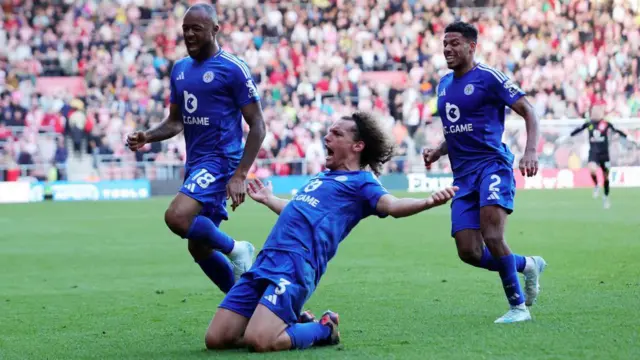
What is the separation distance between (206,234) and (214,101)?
1.02 m

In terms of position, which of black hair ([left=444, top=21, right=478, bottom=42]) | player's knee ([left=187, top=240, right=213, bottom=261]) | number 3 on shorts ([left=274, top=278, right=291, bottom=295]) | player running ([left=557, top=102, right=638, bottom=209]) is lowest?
player running ([left=557, top=102, right=638, bottom=209])

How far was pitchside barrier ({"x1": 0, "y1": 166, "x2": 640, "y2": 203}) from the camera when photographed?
3167 centimetres

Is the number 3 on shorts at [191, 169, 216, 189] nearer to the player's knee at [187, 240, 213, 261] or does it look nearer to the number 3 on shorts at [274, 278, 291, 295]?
the player's knee at [187, 240, 213, 261]

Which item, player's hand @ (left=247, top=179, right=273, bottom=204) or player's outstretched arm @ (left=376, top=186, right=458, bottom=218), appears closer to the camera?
player's outstretched arm @ (left=376, top=186, right=458, bottom=218)

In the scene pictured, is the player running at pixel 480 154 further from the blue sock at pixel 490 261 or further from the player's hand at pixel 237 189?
the player's hand at pixel 237 189

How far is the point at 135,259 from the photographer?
48.0ft

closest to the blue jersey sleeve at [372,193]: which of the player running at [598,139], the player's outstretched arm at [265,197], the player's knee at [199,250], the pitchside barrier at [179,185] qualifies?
the player's outstretched arm at [265,197]

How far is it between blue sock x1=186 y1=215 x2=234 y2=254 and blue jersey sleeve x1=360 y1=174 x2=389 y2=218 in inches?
63.9

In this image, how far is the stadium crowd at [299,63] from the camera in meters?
32.8

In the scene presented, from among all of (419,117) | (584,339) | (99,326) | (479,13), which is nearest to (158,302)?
(99,326)

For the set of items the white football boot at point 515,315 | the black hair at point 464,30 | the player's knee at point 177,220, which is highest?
the black hair at point 464,30

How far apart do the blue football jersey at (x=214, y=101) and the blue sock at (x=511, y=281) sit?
222 cm

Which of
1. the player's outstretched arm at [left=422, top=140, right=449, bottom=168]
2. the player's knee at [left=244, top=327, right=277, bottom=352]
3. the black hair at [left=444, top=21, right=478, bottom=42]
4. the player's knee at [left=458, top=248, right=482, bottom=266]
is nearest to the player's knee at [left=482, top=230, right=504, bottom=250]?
the player's knee at [left=458, top=248, right=482, bottom=266]

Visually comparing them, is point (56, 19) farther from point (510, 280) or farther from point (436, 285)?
point (510, 280)
